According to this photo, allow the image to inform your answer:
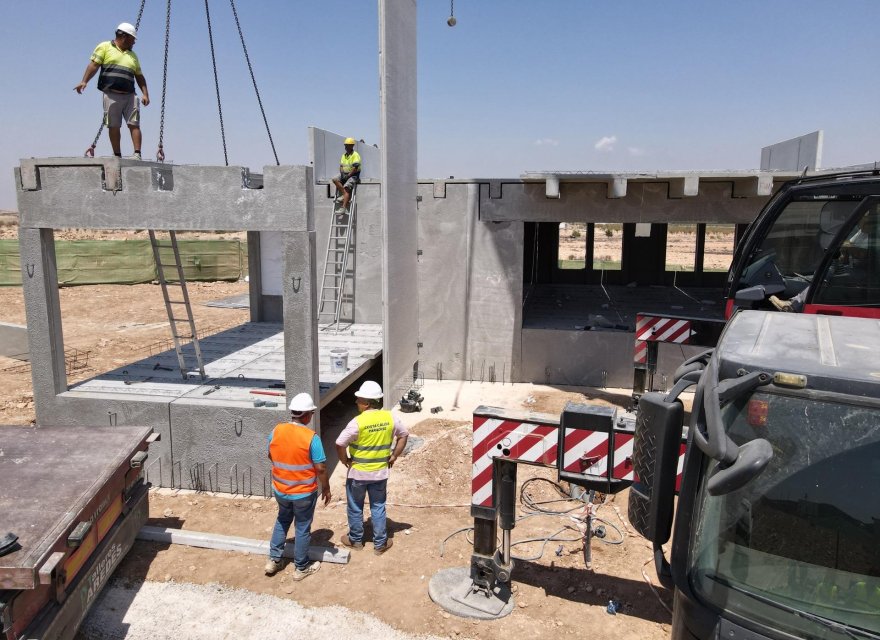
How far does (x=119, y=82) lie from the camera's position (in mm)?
7320

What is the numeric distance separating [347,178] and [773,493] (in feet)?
34.8

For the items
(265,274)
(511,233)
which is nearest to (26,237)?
(265,274)

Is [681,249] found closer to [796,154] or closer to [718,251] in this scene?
[718,251]

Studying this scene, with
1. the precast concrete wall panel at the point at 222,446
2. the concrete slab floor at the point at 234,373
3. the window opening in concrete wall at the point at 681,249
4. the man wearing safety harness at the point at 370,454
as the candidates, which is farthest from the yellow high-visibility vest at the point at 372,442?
the window opening in concrete wall at the point at 681,249

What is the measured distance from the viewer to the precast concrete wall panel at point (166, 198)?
6758 millimetres

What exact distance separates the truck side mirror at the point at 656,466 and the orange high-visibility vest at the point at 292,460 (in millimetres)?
3333

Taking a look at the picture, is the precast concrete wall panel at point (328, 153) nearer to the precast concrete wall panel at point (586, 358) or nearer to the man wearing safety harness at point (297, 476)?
the precast concrete wall panel at point (586, 358)

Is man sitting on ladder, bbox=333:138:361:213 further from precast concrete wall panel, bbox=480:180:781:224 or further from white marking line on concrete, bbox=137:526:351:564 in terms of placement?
white marking line on concrete, bbox=137:526:351:564

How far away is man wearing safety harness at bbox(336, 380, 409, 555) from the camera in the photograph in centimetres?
589

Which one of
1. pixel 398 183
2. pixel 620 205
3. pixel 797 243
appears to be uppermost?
pixel 398 183

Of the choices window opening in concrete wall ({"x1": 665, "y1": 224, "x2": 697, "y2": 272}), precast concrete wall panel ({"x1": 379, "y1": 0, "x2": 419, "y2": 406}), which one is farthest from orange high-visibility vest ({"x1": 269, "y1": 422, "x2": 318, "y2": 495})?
window opening in concrete wall ({"x1": 665, "y1": 224, "x2": 697, "y2": 272})

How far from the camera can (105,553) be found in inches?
205

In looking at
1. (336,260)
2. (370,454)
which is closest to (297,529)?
(370,454)

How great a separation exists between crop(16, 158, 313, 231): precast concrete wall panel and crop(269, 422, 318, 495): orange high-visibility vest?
2.34 metres
